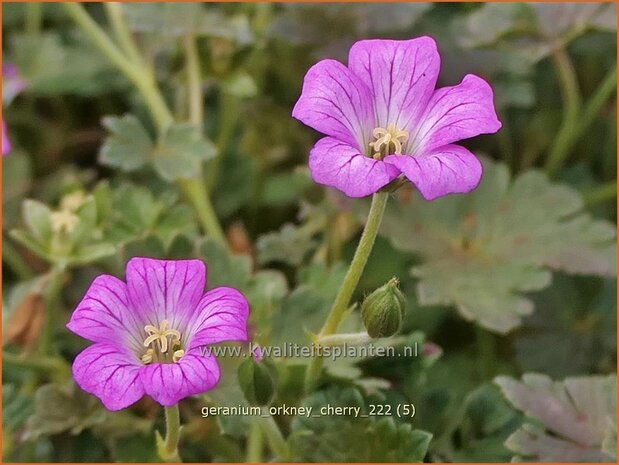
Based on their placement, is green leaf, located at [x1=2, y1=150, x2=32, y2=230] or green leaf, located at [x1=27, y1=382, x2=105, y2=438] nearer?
green leaf, located at [x1=27, y1=382, x2=105, y2=438]

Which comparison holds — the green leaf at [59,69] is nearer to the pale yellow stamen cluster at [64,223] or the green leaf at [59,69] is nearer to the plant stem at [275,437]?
the pale yellow stamen cluster at [64,223]

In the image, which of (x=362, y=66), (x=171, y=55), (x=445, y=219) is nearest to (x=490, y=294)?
(x=445, y=219)

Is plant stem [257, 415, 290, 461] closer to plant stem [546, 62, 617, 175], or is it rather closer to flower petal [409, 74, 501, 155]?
flower petal [409, 74, 501, 155]

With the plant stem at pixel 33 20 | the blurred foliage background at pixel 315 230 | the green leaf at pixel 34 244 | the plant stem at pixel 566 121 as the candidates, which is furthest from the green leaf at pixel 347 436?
the plant stem at pixel 33 20

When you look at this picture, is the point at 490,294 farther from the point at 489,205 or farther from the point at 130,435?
the point at 130,435

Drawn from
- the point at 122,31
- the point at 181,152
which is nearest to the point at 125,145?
the point at 181,152

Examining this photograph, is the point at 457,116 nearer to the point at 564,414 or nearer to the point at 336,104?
the point at 336,104

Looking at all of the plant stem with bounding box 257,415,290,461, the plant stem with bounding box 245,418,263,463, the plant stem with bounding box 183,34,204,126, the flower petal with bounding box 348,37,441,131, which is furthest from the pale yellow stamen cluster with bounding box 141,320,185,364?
the plant stem with bounding box 183,34,204,126
